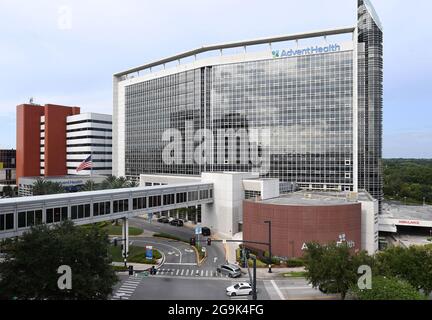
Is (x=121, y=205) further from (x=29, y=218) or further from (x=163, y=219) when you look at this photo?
(x=163, y=219)

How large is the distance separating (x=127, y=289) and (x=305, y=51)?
223 feet

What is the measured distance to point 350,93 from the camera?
78188 mm

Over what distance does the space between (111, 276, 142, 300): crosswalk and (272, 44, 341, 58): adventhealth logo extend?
64.5 m

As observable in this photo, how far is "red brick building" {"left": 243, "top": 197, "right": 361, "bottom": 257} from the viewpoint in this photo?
2007 inches

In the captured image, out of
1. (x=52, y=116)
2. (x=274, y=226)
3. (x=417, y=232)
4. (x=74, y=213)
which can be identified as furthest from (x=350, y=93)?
(x=52, y=116)

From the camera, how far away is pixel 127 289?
37438 millimetres

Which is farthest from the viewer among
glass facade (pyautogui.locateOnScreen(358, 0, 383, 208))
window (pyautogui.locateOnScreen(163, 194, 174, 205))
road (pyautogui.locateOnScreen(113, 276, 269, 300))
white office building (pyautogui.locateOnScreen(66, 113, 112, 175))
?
white office building (pyautogui.locateOnScreen(66, 113, 112, 175))

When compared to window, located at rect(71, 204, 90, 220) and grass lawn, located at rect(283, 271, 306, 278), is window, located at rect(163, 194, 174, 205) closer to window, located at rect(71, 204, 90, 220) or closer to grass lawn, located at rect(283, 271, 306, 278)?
window, located at rect(71, 204, 90, 220)

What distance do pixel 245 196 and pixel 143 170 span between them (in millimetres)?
53763

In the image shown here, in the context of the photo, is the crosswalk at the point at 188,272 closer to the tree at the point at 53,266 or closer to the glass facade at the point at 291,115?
the tree at the point at 53,266

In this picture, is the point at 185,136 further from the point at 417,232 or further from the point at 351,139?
the point at 417,232

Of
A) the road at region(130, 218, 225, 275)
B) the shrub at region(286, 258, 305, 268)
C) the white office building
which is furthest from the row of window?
the white office building

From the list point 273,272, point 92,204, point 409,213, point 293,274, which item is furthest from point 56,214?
point 409,213

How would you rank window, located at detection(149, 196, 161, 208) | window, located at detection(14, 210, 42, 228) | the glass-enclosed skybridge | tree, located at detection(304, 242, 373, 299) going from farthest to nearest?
window, located at detection(149, 196, 161, 208) < window, located at detection(14, 210, 42, 228) < the glass-enclosed skybridge < tree, located at detection(304, 242, 373, 299)
